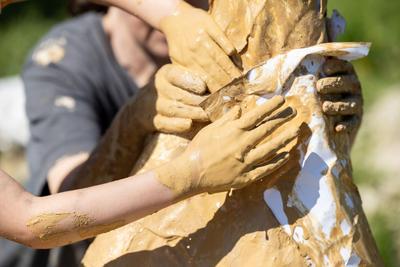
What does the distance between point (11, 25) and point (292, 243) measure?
16.7 ft

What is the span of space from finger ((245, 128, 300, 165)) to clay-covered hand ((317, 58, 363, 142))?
0.49 feet

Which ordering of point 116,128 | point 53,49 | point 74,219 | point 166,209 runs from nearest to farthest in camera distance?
point 74,219 → point 166,209 → point 116,128 → point 53,49

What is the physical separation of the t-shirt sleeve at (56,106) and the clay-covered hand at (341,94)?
101 cm

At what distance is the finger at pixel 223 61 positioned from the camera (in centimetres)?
206

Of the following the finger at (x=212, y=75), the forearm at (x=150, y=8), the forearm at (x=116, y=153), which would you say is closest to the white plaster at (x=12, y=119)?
the forearm at (x=116, y=153)

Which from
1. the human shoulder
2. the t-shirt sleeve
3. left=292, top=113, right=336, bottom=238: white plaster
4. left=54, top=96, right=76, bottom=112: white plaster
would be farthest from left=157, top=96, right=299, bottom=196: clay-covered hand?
the human shoulder

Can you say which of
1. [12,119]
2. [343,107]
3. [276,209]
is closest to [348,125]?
[343,107]

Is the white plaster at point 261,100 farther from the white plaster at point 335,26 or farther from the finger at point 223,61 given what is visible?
the white plaster at point 335,26

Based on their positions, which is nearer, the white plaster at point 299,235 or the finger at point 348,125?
the white plaster at point 299,235

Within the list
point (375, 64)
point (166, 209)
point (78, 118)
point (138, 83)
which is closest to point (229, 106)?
point (166, 209)

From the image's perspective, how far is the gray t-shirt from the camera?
9.96 ft

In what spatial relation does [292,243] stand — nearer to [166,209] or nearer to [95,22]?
[166,209]

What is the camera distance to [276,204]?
79.9 inches

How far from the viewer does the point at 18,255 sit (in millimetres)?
3322
